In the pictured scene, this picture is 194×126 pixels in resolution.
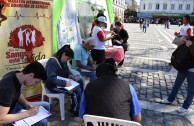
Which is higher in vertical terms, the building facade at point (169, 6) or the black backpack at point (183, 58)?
the building facade at point (169, 6)

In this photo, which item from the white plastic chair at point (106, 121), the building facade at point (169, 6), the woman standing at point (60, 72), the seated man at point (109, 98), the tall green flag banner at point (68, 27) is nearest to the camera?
the white plastic chair at point (106, 121)

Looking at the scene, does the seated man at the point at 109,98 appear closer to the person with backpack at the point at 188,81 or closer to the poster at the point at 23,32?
the person with backpack at the point at 188,81

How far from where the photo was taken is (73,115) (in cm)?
418

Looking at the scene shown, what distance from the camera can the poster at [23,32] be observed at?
151 inches

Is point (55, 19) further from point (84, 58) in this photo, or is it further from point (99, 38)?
point (99, 38)

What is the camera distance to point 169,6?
97062 mm

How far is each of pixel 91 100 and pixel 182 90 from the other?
14.5 feet

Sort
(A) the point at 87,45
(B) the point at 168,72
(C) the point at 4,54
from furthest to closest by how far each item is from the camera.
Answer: (B) the point at 168,72 → (A) the point at 87,45 → (C) the point at 4,54

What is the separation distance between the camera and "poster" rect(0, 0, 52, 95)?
12.6ft

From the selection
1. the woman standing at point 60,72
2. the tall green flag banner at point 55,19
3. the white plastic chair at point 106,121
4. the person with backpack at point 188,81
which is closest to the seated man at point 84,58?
the tall green flag banner at point 55,19

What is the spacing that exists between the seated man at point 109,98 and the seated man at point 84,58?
7.97 feet

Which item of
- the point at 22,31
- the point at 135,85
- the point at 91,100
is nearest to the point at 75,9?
the point at 22,31

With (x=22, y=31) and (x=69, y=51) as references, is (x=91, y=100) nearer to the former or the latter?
(x=69, y=51)

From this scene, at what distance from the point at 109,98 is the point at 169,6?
341ft
